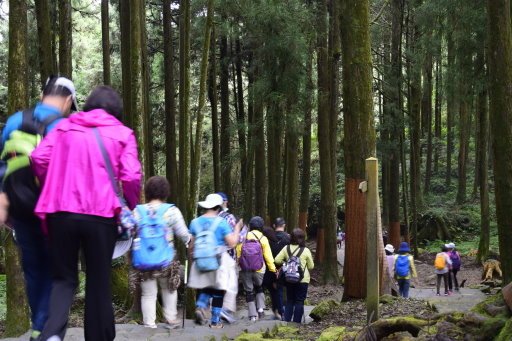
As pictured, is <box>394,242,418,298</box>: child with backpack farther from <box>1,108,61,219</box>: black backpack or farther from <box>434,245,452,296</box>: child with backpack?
<box>1,108,61,219</box>: black backpack

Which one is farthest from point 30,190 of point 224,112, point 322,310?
point 224,112

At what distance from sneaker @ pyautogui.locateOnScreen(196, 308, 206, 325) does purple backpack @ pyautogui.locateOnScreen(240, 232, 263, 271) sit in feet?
6.69

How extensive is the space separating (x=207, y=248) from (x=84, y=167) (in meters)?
3.27

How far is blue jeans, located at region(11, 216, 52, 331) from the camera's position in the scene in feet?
12.1

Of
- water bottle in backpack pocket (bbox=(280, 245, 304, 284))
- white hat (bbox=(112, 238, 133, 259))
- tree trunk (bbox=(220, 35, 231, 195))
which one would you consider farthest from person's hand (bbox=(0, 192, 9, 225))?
tree trunk (bbox=(220, 35, 231, 195))

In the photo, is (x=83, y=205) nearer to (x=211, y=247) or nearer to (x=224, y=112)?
(x=211, y=247)

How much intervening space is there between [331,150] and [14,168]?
17.1 m

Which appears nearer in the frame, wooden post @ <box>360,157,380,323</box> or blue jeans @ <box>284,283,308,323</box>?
wooden post @ <box>360,157,380,323</box>

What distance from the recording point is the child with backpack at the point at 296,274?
9.47 meters

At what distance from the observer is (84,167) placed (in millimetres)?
3387

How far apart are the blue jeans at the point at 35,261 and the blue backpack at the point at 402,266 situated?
40.0 ft

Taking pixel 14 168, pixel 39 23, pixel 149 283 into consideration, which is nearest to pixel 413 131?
pixel 39 23

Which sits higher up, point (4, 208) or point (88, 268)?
point (4, 208)

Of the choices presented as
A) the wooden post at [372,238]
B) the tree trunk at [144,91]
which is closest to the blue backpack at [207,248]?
the wooden post at [372,238]
